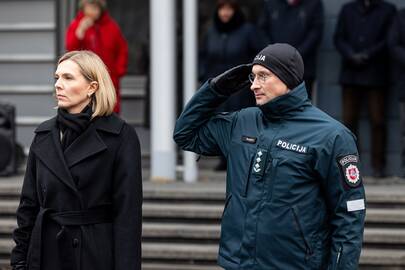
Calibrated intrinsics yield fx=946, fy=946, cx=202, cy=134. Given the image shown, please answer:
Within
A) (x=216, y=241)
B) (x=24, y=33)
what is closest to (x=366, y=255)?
(x=216, y=241)

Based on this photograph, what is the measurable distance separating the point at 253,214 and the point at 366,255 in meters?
3.80

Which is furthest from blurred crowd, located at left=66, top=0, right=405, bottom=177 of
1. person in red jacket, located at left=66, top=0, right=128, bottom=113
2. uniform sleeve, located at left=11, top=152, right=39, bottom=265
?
uniform sleeve, located at left=11, top=152, right=39, bottom=265

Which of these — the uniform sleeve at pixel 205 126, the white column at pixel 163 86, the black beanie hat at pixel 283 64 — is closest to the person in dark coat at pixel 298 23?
the white column at pixel 163 86

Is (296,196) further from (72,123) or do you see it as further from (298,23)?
(298,23)

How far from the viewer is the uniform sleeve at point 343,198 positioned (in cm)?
404

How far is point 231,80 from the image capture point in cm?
441

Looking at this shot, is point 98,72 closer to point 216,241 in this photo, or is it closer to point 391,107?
point 216,241

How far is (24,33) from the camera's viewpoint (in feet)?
35.6

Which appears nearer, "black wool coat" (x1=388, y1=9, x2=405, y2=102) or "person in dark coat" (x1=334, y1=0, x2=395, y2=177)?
"black wool coat" (x1=388, y1=9, x2=405, y2=102)

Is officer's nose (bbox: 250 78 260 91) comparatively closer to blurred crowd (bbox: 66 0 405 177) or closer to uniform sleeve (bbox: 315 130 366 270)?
uniform sleeve (bbox: 315 130 366 270)

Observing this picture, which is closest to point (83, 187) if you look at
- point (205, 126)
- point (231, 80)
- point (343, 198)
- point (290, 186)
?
point (205, 126)

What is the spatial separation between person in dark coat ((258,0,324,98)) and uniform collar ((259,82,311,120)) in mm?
5021

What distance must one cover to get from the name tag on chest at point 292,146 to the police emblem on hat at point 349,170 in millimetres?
159

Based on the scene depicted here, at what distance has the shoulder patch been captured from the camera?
406cm
